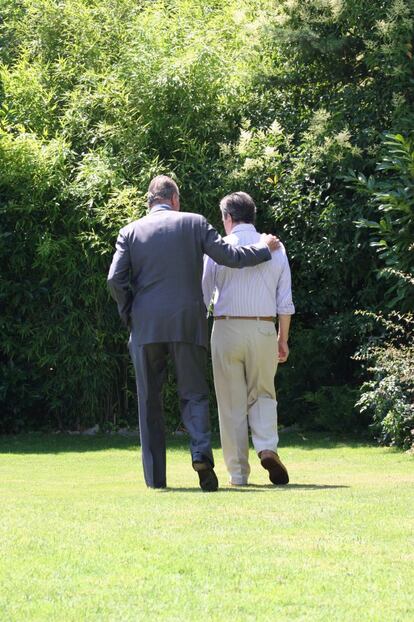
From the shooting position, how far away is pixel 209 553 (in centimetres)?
469

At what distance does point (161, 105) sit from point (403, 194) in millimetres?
3096

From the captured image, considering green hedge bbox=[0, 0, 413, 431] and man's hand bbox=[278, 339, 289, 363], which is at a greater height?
green hedge bbox=[0, 0, 413, 431]

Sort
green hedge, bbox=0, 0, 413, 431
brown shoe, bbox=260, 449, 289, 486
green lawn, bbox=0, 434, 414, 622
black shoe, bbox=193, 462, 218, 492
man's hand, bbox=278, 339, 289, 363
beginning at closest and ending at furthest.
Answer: green lawn, bbox=0, 434, 414, 622 < black shoe, bbox=193, 462, 218, 492 < brown shoe, bbox=260, 449, 289, 486 < man's hand, bbox=278, 339, 289, 363 < green hedge, bbox=0, 0, 413, 431

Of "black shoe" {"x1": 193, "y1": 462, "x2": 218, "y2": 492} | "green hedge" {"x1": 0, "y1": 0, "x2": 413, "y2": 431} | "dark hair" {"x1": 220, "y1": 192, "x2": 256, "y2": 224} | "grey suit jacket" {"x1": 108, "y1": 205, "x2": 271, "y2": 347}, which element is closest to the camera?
"black shoe" {"x1": 193, "y1": 462, "x2": 218, "y2": 492}

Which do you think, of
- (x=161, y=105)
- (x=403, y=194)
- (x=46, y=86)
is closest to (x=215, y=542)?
(x=403, y=194)

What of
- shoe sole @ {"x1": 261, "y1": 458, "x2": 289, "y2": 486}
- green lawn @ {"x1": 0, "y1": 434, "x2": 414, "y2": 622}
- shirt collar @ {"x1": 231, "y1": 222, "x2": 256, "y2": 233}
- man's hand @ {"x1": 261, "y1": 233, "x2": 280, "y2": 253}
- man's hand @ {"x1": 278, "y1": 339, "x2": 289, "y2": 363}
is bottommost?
green lawn @ {"x1": 0, "y1": 434, "x2": 414, "y2": 622}

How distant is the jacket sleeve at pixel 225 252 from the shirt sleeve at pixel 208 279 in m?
0.28

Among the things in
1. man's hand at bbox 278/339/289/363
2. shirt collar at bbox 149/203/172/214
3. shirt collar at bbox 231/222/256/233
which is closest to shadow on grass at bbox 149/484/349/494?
man's hand at bbox 278/339/289/363

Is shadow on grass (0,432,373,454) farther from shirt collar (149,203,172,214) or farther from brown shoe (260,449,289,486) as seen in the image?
shirt collar (149,203,172,214)

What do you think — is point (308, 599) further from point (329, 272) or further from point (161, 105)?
point (161, 105)

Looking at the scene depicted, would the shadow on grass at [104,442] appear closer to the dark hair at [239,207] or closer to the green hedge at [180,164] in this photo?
the green hedge at [180,164]

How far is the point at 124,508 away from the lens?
19.9ft

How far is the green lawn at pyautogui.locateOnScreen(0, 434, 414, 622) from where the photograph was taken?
394cm

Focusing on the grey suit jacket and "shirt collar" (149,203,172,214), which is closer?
the grey suit jacket
